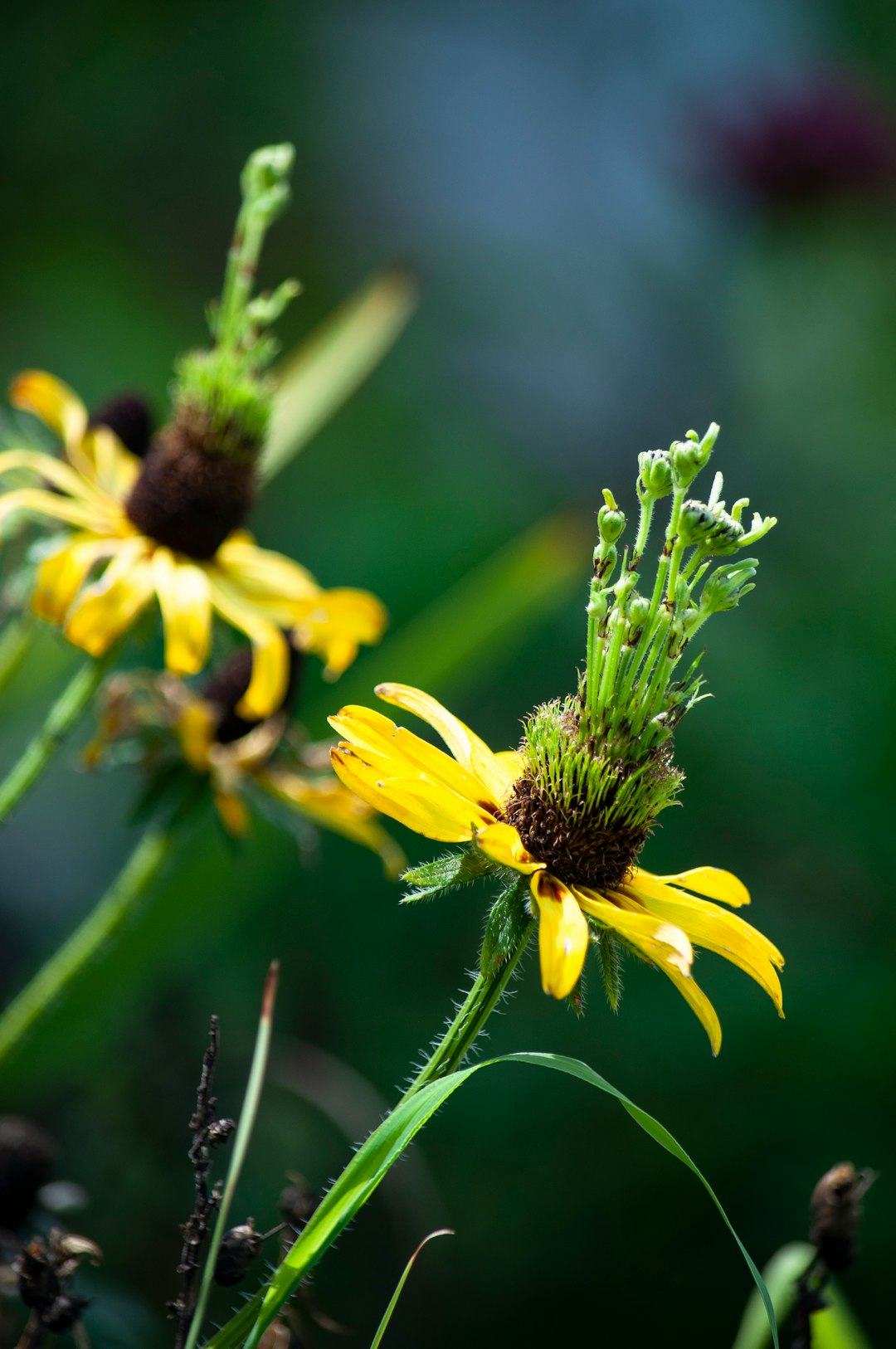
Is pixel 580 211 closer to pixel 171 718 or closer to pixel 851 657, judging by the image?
pixel 851 657

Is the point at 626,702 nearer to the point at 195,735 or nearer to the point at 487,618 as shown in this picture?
the point at 195,735

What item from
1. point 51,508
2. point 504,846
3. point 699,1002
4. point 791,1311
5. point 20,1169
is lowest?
point 791,1311

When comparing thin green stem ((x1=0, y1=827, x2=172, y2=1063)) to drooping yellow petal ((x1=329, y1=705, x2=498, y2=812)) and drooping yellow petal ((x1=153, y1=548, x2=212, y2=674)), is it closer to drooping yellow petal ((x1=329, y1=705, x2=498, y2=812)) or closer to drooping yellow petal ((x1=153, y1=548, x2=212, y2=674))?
drooping yellow petal ((x1=153, y1=548, x2=212, y2=674))

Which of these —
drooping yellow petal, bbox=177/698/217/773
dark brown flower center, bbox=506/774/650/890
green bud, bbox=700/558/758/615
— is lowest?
dark brown flower center, bbox=506/774/650/890

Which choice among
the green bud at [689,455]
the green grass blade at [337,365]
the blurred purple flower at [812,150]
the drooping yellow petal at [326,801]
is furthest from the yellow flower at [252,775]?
the blurred purple flower at [812,150]


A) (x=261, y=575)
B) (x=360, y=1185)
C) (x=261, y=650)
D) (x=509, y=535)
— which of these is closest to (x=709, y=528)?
(x=360, y=1185)

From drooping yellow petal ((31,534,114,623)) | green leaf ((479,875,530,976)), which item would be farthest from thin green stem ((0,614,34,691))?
green leaf ((479,875,530,976))
